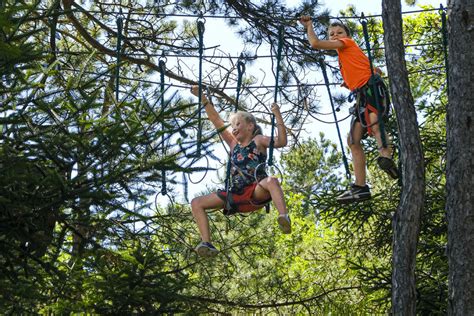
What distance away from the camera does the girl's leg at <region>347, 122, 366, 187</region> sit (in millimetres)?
7090

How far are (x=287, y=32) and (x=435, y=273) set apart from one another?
3.28 meters

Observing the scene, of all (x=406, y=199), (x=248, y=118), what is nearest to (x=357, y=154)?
(x=406, y=199)

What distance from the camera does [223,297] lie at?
34.3ft

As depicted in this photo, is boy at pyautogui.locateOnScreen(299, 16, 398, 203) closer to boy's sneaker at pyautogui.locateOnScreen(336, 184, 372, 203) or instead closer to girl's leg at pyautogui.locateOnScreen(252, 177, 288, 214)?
boy's sneaker at pyautogui.locateOnScreen(336, 184, 372, 203)

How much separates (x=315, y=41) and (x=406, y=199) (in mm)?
1576

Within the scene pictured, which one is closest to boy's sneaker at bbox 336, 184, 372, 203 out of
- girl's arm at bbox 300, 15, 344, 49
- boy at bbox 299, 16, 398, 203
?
boy at bbox 299, 16, 398, 203

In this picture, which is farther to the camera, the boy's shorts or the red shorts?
the boy's shorts

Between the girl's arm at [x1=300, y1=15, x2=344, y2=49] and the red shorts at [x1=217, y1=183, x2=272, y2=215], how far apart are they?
124cm

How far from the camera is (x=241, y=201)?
22.4 feet

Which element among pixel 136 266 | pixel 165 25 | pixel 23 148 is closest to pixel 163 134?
pixel 23 148

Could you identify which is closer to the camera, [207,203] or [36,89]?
[36,89]

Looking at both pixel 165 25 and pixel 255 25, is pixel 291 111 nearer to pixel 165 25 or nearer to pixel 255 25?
pixel 255 25

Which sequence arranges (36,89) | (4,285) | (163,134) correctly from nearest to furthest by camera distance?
(163,134) < (36,89) < (4,285)

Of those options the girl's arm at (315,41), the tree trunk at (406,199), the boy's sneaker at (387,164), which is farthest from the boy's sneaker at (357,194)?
the girl's arm at (315,41)
